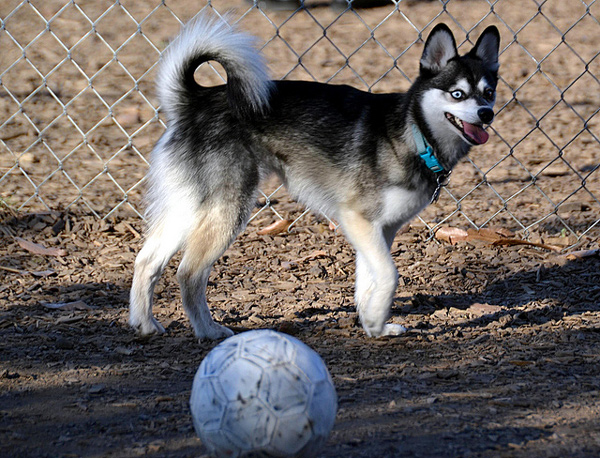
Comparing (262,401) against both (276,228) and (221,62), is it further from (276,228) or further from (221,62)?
(276,228)

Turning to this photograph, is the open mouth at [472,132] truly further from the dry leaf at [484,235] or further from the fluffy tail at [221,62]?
the dry leaf at [484,235]

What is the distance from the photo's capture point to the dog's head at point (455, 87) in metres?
3.46

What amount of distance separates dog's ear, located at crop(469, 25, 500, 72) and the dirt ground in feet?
3.90

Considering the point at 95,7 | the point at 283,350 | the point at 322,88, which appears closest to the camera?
the point at 283,350

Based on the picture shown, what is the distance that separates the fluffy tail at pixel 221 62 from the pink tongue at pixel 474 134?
902 millimetres

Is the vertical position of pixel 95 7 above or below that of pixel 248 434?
above

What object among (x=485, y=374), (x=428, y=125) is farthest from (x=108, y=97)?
(x=485, y=374)

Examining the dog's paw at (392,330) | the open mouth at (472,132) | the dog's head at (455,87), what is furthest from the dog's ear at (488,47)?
the dog's paw at (392,330)

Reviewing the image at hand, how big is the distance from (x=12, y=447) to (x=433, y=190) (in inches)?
84.0

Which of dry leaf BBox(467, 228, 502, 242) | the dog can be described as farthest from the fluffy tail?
dry leaf BBox(467, 228, 502, 242)

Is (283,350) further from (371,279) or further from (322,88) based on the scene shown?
(322,88)

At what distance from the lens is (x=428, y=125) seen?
3.59 meters

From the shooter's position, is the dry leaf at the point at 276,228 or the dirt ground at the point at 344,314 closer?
the dirt ground at the point at 344,314

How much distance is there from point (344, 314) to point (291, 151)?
84 cm
